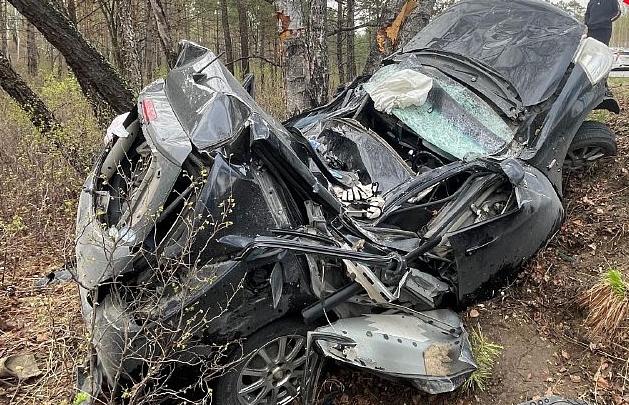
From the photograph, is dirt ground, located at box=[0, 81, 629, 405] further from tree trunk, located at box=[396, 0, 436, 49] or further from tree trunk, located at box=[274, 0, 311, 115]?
tree trunk, located at box=[396, 0, 436, 49]

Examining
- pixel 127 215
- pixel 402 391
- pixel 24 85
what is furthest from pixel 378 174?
pixel 24 85

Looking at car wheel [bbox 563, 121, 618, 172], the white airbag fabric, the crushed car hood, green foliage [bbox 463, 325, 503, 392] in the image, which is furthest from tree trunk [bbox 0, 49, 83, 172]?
car wheel [bbox 563, 121, 618, 172]

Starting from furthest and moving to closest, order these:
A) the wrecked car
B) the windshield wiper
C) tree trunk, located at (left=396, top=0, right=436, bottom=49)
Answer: tree trunk, located at (left=396, top=0, right=436, bottom=49) < the windshield wiper < the wrecked car

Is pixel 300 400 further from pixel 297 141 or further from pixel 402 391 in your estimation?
pixel 297 141

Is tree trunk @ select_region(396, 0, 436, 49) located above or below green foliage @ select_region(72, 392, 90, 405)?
above

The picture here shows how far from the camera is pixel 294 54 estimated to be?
19.1 ft

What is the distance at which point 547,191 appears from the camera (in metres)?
3.64

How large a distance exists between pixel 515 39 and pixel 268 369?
143 inches

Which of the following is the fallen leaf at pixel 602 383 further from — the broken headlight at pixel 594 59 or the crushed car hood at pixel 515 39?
the broken headlight at pixel 594 59

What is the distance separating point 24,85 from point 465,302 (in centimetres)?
581

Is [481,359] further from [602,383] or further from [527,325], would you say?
[602,383]

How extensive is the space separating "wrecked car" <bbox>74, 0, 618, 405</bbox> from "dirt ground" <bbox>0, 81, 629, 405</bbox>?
14.4 inches

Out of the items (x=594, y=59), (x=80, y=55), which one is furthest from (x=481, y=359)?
(x=80, y=55)

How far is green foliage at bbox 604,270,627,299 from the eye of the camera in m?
3.39
